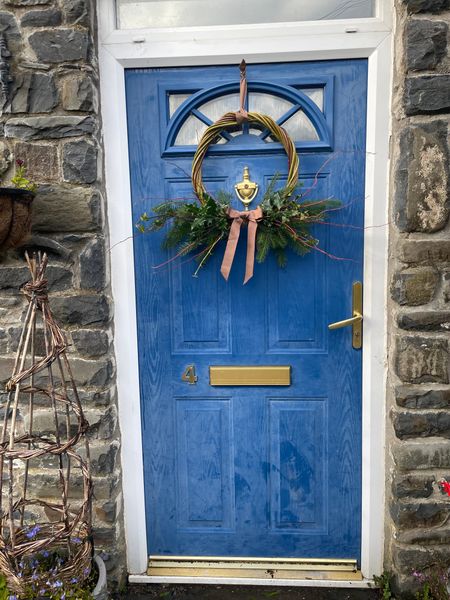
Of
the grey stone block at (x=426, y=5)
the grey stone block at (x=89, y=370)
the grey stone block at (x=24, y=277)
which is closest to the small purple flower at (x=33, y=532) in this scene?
the grey stone block at (x=89, y=370)

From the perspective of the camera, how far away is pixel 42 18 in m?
1.86

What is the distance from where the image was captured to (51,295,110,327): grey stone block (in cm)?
199

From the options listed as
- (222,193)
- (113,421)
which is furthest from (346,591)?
(222,193)

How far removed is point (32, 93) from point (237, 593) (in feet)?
8.25

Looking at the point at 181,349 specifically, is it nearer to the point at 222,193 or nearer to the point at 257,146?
the point at 222,193

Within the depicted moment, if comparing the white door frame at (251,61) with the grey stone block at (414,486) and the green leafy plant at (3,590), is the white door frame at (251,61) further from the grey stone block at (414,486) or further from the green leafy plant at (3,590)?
the green leafy plant at (3,590)

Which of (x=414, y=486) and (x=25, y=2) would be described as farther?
(x=414, y=486)

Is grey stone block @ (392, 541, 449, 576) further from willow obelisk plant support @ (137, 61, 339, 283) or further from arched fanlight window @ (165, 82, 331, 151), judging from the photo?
arched fanlight window @ (165, 82, 331, 151)

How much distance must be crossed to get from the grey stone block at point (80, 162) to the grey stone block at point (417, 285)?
1426mm

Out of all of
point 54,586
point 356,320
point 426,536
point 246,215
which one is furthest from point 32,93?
point 426,536

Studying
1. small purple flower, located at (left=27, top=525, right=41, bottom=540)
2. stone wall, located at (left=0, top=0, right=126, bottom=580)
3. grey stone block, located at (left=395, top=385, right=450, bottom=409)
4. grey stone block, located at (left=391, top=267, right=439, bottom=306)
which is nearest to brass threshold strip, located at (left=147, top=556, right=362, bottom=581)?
stone wall, located at (left=0, top=0, right=126, bottom=580)

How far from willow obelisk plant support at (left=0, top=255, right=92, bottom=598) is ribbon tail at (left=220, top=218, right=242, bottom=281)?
2.41ft

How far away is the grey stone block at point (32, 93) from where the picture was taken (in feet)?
6.23

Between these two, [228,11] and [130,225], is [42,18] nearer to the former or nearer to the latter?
[228,11]
